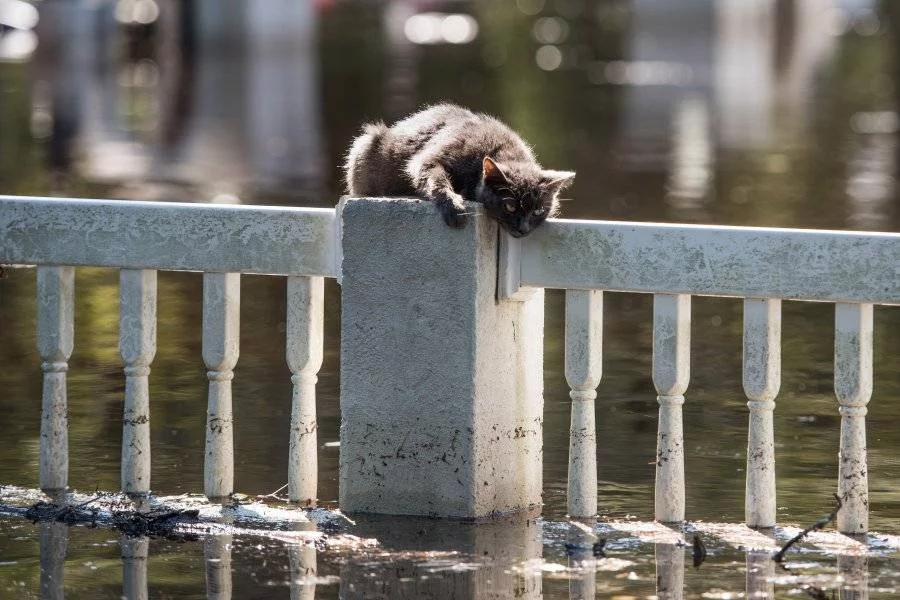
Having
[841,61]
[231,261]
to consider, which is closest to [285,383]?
[231,261]

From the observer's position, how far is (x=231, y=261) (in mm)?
7141

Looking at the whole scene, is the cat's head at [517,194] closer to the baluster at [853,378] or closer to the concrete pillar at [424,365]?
the concrete pillar at [424,365]

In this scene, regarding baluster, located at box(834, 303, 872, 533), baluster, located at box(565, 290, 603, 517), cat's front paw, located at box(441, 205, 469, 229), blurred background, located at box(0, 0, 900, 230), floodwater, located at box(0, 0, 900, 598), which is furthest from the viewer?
blurred background, located at box(0, 0, 900, 230)

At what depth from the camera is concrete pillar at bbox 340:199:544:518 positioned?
682 centimetres

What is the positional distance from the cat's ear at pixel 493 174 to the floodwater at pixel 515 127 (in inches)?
48.3

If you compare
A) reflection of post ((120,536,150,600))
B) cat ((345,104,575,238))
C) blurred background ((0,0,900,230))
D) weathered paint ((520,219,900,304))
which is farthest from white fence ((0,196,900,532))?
blurred background ((0,0,900,230))

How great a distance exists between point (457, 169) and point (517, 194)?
45cm

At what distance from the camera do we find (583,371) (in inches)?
272

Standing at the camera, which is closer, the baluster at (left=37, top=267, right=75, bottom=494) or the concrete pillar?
the concrete pillar

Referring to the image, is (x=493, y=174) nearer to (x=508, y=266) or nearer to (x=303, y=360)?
(x=508, y=266)

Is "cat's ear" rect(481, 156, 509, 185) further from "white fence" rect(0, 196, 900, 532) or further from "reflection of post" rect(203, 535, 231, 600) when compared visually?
"reflection of post" rect(203, 535, 231, 600)

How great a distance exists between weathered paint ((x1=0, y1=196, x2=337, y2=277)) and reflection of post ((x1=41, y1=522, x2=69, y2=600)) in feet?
3.33

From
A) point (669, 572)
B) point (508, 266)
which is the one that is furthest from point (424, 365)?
point (669, 572)

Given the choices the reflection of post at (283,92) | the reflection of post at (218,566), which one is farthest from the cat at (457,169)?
the reflection of post at (283,92)
